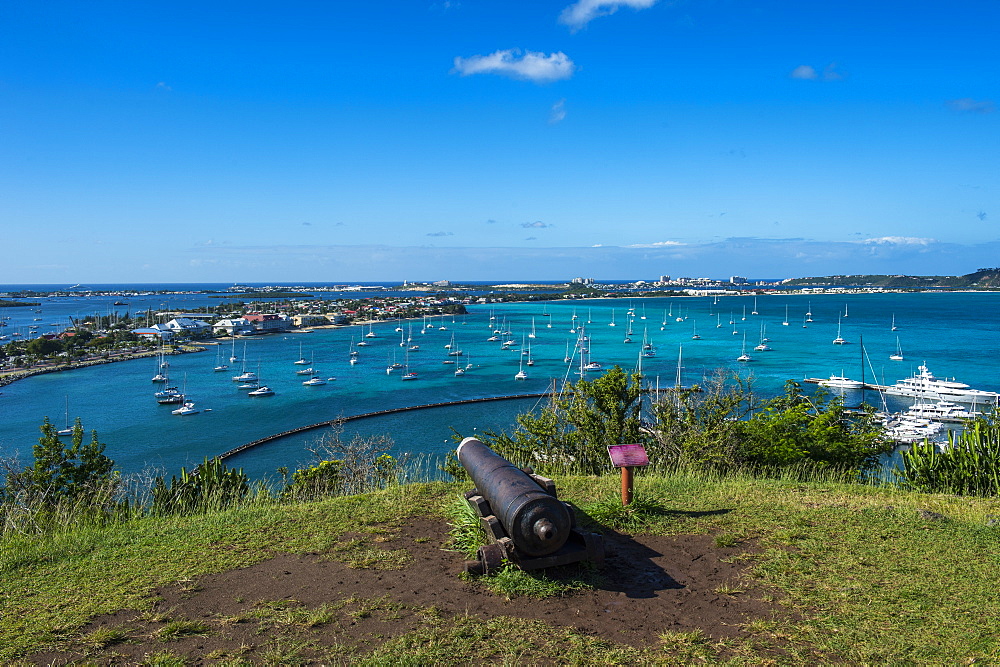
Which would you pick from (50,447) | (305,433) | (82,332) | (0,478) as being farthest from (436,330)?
(50,447)

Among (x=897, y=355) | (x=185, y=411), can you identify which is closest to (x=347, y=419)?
(x=185, y=411)

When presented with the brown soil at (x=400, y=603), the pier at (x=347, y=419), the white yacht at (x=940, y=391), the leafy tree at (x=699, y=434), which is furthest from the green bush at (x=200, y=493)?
the white yacht at (x=940, y=391)

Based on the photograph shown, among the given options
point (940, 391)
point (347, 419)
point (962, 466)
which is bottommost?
point (347, 419)

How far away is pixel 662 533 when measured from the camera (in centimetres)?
607

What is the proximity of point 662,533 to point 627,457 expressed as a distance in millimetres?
812

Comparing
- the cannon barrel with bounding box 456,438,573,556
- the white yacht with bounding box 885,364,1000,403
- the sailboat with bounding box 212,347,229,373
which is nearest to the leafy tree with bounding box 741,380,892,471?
the cannon barrel with bounding box 456,438,573,556

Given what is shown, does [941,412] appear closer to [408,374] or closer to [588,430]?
[588,430]

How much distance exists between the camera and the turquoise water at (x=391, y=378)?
34.5 metres

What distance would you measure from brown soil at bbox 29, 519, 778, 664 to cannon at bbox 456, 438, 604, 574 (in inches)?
10.8

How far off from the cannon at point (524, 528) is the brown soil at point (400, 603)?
27 cm

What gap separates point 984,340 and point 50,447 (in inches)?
3543

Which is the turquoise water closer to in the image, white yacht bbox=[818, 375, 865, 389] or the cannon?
white yacht bbox=[818, 375, 865, 389]

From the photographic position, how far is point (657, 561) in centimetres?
539

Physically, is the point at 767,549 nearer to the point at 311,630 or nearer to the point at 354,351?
the point at 311,630
